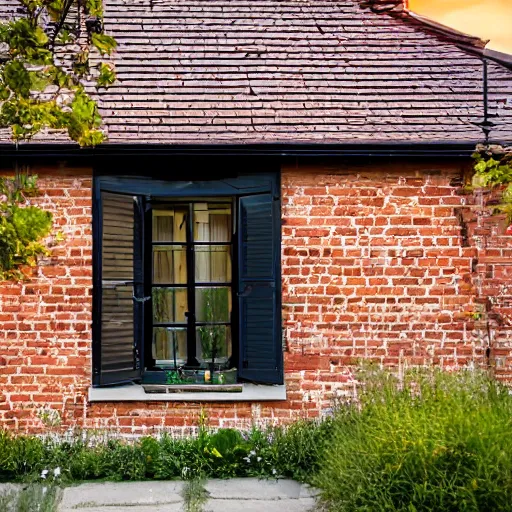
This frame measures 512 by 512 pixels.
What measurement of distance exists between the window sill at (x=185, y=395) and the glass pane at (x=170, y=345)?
0.46m

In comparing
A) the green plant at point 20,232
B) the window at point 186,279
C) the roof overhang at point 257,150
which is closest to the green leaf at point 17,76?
the green plant at point 20,232

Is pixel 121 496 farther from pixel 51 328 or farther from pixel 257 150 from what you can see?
pixel 257 150

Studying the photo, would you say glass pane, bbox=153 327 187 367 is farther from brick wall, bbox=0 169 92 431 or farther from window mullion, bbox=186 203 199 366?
brick wall, bbox=0 169 92 431

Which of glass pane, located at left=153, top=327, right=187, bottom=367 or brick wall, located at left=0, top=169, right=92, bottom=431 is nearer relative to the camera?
brick wall, located at left=0, top=169, right=92, bottom=431

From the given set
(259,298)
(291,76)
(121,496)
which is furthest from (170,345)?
(291,76)

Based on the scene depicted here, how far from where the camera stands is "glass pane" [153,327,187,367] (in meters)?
8.51

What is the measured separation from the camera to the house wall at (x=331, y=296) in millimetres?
8117

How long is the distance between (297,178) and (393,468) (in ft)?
11.4

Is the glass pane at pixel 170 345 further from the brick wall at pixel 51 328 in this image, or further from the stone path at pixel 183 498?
the stone path at pixel 183 498

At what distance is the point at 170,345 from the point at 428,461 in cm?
362

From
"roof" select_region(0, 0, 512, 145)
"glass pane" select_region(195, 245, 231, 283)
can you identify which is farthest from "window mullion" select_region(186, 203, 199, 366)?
"roof" select_region(0, 0, 512, 145)

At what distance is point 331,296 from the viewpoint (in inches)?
323

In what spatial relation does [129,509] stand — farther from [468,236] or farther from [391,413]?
[468,236]

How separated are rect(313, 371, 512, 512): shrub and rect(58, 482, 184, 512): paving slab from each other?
137cm
